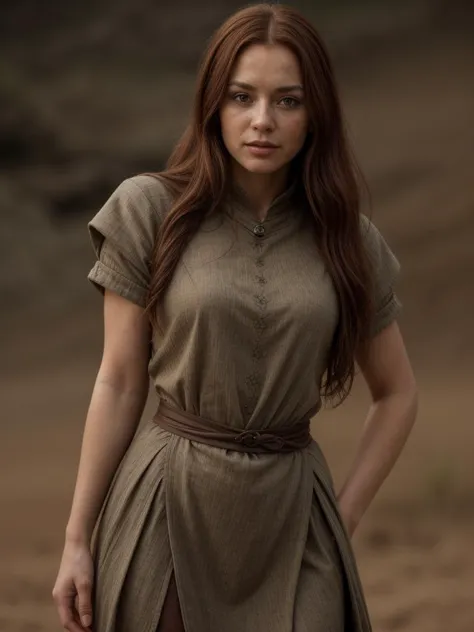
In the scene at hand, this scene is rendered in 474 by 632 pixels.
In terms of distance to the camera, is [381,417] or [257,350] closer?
→ [257,350]

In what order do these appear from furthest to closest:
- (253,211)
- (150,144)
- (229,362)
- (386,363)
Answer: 1. (150,144)
2. (386,363)
3. (253,211)
4. (229,362)

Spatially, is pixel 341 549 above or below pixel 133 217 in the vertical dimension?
below

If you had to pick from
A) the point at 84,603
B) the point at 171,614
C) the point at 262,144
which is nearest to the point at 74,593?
the point at 84,603

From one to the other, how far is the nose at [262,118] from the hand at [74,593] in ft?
1.87

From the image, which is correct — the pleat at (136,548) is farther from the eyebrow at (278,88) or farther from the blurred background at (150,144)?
the blurred background at (150,144)

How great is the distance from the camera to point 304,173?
2.14 meters

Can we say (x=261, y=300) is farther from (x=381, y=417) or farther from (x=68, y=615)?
(x=68, y=615)

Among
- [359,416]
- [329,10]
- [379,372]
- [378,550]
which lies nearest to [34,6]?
[329,10]

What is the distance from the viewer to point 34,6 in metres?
6.11

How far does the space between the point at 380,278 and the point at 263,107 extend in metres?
0.30

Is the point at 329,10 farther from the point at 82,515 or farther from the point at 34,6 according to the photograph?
the point at 82,515

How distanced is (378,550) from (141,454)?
3.08 m

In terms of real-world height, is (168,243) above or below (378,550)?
above

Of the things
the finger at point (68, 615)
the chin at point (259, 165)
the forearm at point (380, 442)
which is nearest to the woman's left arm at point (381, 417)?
the forearm at point (380, 442)
